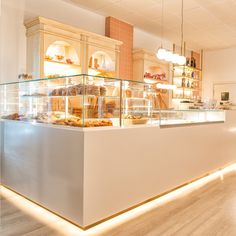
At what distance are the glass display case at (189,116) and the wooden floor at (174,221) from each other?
1.00 m

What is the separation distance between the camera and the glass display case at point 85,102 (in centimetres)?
233

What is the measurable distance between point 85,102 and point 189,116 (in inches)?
95.3

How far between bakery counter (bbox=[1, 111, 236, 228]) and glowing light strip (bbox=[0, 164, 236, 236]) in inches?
2.7

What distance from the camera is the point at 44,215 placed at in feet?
8.49

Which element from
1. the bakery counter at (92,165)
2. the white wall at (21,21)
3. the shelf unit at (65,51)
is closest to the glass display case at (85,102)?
the bakery counter at (92,165)

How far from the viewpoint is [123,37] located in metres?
5.68

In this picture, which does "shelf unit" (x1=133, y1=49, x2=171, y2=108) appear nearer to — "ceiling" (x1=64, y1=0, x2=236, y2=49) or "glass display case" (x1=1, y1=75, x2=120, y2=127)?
"ceiling" (x1=64, y1=0, x2=236, y2=49)

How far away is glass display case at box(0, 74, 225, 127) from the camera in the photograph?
2326 millimetres

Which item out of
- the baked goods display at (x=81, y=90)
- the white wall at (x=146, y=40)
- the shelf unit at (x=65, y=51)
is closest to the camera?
the baked goods display at (x=81, y=90)

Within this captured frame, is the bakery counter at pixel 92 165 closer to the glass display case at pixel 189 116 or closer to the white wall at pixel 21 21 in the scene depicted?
the glass display case at pixel 189 116

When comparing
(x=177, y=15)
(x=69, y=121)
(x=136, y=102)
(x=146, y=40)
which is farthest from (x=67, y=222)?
(x=146, y=40)

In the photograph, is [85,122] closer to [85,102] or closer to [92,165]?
[85,102]

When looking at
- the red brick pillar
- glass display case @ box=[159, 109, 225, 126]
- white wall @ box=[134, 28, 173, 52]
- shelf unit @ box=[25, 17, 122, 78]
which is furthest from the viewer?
white wall @ box=[134, 28, 173, 52]

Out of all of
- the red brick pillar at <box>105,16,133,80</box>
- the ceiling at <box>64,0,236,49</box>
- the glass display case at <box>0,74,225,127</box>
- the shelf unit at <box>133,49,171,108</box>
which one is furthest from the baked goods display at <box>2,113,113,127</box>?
the shelf unit at <box>133,49,171,108</box>
